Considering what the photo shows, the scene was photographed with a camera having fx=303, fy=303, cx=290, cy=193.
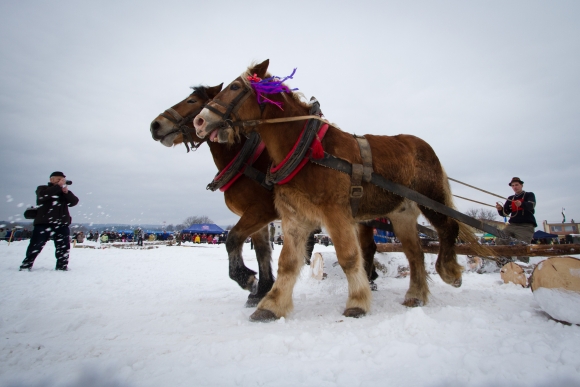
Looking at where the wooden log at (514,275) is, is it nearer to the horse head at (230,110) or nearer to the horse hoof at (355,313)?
the horse hoof at (355,313)

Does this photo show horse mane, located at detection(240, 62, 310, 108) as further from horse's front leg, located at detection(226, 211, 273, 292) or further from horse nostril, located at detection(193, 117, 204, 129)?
horse's front leg, located at detection(226, 211, 273, 292)

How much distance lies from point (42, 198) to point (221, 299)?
454cm

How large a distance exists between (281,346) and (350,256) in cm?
112

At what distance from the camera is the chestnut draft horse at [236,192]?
3535 mm

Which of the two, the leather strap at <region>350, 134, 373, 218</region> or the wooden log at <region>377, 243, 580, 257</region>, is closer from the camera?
the leather strap at <region>350, 134, 373, 218</region>

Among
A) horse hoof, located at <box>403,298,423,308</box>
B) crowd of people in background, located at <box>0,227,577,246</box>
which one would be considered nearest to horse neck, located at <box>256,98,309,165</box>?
horse hoof, located at <box>403,298,423,308</box>

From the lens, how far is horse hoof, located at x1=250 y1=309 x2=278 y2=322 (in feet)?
9.12

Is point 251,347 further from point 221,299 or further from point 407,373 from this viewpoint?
point 221,299

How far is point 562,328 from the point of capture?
231cm

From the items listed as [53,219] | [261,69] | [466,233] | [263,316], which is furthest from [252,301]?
[53,219]

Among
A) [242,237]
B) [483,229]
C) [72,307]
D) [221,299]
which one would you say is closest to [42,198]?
[72,307]

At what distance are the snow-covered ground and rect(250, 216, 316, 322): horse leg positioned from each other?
129mm

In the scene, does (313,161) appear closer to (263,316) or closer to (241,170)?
(241,170)

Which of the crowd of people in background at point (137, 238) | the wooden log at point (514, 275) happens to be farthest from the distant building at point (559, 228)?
the wooden log at point (514, 275)
